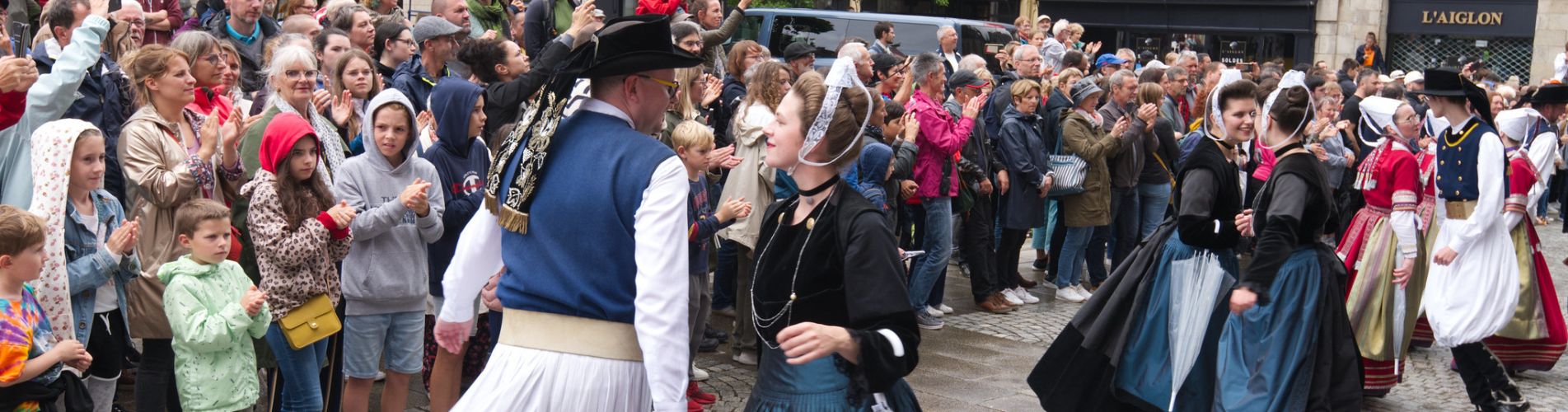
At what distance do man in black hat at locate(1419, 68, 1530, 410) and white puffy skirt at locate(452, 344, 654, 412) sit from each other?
17.7 ft

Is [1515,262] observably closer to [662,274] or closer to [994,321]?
[994,321]

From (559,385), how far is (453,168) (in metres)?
2.97

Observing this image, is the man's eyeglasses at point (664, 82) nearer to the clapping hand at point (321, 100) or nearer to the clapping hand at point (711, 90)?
the clapping hand at point (321, 100)

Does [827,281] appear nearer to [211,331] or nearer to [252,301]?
[252,301]

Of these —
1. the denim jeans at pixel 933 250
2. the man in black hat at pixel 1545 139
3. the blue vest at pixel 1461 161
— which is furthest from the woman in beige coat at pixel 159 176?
the man in black hat at pixel 1545 139

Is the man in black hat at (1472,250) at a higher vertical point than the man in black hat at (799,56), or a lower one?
lower

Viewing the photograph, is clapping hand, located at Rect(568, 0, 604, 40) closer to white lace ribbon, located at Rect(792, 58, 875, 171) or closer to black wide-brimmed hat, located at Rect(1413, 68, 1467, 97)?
white lace ribbon, located at Rect(792, 58, 875, 171)

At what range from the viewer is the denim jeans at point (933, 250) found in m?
9.12

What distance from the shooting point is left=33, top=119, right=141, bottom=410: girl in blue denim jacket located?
201 inches

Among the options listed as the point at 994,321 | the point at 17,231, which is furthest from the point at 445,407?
the point at 994,321

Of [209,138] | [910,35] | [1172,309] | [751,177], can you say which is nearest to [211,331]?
[209,138]

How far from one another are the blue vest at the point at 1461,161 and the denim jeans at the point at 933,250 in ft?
9.33

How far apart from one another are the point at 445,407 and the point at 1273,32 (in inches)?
1048

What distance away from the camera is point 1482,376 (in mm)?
7359
